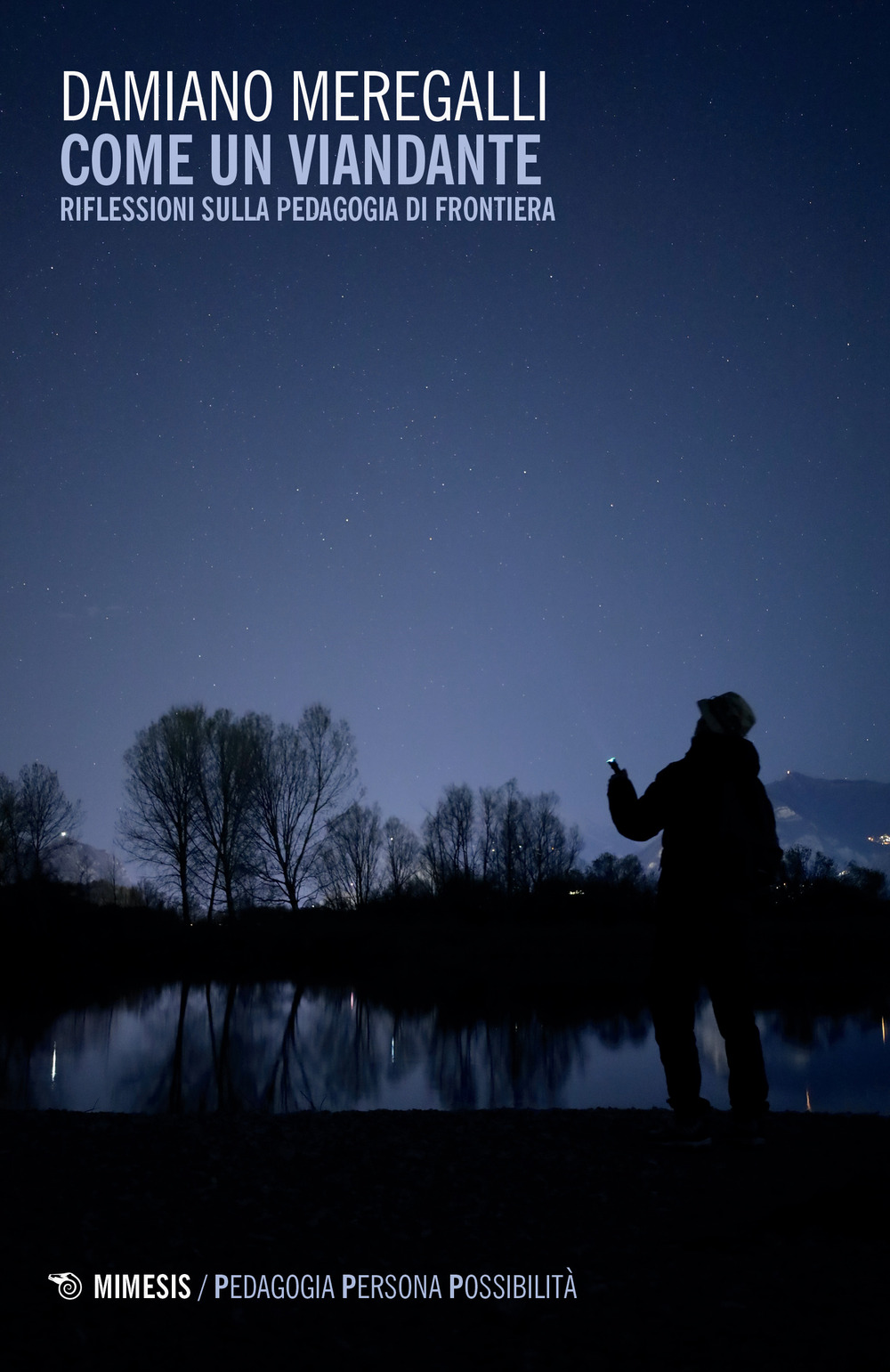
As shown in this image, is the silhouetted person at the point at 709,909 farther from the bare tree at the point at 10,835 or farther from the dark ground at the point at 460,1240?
the bare tree at the point at 10,835

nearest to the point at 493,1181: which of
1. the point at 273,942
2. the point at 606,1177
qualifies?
A: the point at 606,1177

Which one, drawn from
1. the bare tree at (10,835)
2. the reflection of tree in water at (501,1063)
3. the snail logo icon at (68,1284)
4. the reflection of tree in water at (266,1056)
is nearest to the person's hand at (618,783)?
the snail logo icon at (68,1284)

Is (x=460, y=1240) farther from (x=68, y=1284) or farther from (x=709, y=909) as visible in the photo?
(x=709, y=909)

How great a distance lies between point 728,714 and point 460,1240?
2.85 meters

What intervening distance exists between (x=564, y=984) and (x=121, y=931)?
1356 cm

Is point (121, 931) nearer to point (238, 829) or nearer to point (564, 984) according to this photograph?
point (238, 829)

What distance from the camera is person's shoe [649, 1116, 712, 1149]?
4535 mm

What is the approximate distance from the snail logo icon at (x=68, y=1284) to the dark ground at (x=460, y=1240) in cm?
4

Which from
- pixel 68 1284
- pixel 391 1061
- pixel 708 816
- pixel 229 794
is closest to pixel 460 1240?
pixel 68 1284

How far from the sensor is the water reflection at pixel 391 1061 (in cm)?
937

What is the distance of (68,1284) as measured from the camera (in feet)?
9.79

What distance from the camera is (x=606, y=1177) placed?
13.6ft

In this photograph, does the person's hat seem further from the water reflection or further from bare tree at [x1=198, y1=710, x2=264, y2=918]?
bare tree at [x1=198, y1=710, x2=264, y2=918]

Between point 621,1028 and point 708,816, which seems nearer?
point 708,816
